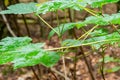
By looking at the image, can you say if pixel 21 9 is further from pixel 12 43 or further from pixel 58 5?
pixel 58 5

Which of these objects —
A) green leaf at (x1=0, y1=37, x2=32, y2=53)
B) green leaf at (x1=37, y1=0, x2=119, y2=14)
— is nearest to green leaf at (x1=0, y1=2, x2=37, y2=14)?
green leaf at (x1=0, y1=37, x2=32, y2=53)

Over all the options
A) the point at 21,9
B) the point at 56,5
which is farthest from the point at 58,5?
the point at 21,9

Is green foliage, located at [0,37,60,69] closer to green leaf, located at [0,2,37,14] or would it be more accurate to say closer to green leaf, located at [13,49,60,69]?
green leaf, located at [13,49,60,69]

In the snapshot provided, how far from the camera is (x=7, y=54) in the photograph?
79cm

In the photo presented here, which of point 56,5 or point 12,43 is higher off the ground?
point 56,5

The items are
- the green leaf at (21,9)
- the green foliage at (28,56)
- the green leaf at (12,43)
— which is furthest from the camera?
the green leaf at (21,9)

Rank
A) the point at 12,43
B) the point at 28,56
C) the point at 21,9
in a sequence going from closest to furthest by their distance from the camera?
the point at 28,56 → the point at 12,43 → the point at 21,9

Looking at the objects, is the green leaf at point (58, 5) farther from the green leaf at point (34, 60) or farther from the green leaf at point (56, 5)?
the green leaf at point (34, 60)

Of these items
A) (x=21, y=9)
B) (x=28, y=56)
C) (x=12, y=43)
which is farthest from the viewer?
(x=21, y=9)

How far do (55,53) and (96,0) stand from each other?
0.19m

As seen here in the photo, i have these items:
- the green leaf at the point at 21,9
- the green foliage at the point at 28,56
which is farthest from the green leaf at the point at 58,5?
the green leaf at the point at 21,9

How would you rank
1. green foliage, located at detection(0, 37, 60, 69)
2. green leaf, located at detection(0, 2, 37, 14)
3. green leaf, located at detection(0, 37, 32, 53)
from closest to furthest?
green foliage, located at detection(0, 37, 60, 69)
green leaf, located at detection(0, 37, 32, 53)
green leaf, located at detection(0, 2, 37, 14)

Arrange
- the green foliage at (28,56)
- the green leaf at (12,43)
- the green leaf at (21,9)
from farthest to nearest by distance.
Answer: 1. the green leaf at (21,9)
2. the green leaf at (12,43)
3. the green foliage at (28,56)

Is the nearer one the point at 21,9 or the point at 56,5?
the point at 56,5
